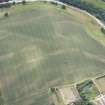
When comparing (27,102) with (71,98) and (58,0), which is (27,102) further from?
(58,0)

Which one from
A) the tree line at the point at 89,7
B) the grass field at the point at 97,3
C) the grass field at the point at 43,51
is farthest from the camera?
the grass field at the point at 97,3

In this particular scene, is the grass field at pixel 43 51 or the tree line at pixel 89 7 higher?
the tree line at pixel 89 7

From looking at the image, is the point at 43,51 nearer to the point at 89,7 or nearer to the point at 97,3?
the point at 89,7

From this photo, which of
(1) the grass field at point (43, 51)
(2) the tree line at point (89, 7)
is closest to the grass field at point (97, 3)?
(2) the tree line at point (89, 7)

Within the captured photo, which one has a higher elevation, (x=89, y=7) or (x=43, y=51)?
(x=89, y=7)

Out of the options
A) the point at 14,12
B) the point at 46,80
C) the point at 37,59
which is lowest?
the point at 46,80

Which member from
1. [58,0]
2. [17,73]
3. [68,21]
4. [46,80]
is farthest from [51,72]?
[58,0]

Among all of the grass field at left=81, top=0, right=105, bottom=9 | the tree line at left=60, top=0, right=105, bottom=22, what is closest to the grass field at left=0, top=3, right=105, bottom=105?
the tree line at left=60, top=0, right=105, bottom=22

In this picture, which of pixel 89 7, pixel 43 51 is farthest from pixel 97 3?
pixel 43 51

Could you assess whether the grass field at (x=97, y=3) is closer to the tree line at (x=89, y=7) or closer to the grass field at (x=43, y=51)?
the tree line at (x=89, y=7)
